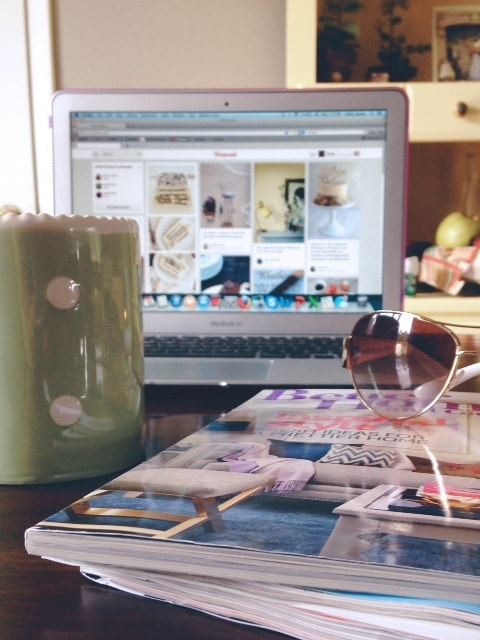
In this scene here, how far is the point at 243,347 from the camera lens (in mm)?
751

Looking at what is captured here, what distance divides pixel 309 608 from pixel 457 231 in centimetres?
136

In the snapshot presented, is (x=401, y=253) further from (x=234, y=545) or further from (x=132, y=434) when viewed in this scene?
(x=234, y=545)

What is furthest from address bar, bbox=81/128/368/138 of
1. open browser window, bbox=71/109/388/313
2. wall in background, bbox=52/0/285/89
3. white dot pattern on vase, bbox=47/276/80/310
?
wall in background, bbox=52/0/285/89

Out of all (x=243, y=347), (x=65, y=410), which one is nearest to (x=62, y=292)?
(x=65, y=410)

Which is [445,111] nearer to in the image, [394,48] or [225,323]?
[394,48]

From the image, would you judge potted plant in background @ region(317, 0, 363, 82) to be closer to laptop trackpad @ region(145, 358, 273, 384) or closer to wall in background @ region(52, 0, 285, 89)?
wall in background @ region(52, 0, 285, 89)

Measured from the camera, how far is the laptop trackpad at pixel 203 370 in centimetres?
62

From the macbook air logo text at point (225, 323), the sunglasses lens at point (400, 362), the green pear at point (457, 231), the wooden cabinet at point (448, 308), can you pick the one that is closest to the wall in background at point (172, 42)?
the green pear at point (457, 231)

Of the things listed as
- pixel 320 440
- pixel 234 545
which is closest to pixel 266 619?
pixel 234 545

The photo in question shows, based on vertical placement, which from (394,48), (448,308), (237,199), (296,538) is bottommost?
(448,308)

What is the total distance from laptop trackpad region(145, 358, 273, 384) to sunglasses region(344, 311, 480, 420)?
0.14 m

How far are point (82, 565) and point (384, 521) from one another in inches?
4.7

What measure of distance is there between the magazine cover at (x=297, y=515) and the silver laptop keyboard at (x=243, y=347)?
1.04 ft

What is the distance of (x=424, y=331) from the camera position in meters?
0.51
